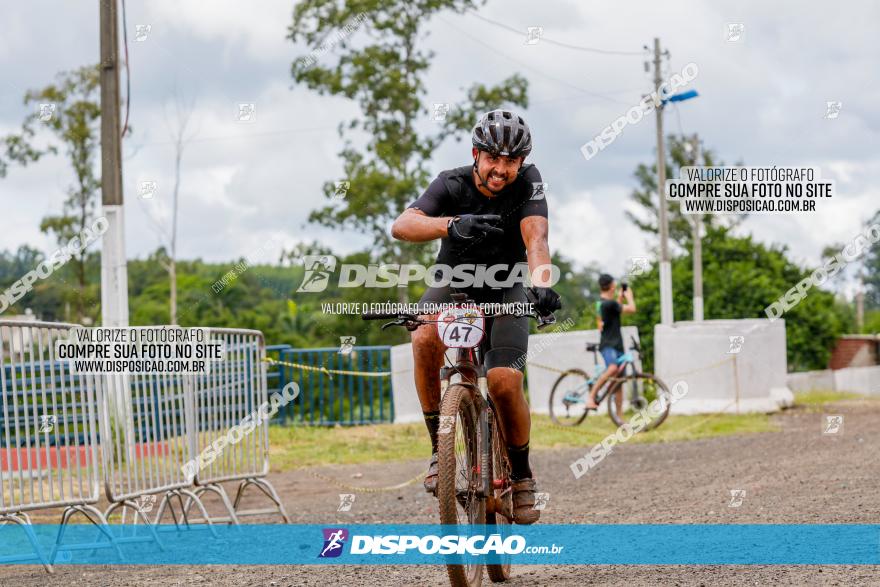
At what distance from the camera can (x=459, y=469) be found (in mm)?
5328

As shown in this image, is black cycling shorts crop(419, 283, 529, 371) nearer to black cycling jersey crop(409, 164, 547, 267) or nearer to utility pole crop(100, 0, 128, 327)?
black cycling jersey crop(409, 164, 547, 267)

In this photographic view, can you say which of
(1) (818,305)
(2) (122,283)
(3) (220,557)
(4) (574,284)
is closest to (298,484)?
(2) (122,283)

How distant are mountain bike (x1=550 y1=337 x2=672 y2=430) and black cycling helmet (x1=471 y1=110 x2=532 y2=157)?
11581 mm

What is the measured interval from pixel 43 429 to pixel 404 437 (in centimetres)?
1082

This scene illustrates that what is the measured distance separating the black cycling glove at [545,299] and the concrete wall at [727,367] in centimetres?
1483

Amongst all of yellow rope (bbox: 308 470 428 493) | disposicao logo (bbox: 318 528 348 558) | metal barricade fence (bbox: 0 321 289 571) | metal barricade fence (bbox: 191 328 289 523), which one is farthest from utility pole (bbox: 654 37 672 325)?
disposicao logo (bbox: 318 528 348 558)

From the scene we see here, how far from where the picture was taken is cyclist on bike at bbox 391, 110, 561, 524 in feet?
17.9

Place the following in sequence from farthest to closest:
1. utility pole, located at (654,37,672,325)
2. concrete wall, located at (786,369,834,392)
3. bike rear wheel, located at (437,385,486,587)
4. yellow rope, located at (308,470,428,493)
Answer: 1. concrete wall, located at (786,369,834,392)
2. utility pole, located at (654,37,672,325)
3. yellow rope, located at (308,470,428,493)
4. bike rear wheel, located at (437,385,486,587)

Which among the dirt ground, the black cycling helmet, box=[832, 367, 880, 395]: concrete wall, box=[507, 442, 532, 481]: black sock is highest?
the black cycling helmet

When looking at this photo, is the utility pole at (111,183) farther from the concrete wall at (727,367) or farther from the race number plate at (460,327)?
the race number plate at (460,327)

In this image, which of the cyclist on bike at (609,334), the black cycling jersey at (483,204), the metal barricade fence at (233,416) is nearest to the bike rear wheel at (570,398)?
the cyclist on bike at (609,334)

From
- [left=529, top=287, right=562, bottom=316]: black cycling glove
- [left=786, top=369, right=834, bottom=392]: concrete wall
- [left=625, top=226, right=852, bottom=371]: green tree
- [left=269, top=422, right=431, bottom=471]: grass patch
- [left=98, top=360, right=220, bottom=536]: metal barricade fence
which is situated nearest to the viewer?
[left=529, top=287, right=562, bottom=316]: black cycling glove

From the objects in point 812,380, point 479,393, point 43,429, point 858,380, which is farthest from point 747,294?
point 479,393

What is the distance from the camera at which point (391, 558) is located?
6.95m
